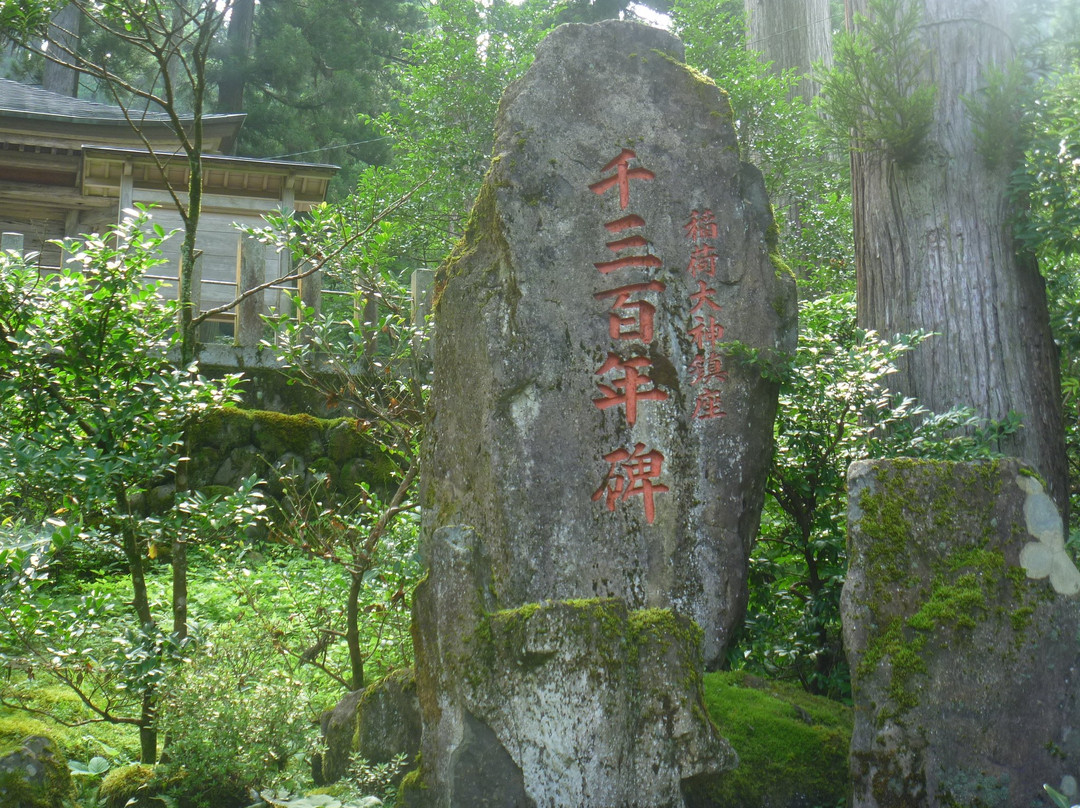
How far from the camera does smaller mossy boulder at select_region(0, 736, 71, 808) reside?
138 inches

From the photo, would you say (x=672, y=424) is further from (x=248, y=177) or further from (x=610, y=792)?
(x=248, y=177)

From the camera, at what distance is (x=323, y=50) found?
16.5 meters

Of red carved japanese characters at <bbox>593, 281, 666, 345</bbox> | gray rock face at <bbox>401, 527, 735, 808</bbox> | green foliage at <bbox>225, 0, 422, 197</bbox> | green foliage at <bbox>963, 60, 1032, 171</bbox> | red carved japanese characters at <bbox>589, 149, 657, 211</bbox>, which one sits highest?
green foliage at <bbox>225, 0, 422, 197</bbox>

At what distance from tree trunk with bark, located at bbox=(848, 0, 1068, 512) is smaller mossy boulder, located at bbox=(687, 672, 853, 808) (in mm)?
1693

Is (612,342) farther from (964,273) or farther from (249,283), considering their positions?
(249,283)

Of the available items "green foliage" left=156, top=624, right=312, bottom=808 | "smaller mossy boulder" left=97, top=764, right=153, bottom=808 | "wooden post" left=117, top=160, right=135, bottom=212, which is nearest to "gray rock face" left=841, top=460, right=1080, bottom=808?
"green foliage" left=156, top=624, right=312, bottom=808

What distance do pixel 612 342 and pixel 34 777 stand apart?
2968 mm

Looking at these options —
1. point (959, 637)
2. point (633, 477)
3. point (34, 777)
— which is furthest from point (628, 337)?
point (34, 777)

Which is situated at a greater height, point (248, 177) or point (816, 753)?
point (248, 177)

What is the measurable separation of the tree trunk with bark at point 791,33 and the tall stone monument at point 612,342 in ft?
22.4

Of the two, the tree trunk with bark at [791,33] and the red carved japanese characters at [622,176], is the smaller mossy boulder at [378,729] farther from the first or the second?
the tree trunk with bark at [791,33]

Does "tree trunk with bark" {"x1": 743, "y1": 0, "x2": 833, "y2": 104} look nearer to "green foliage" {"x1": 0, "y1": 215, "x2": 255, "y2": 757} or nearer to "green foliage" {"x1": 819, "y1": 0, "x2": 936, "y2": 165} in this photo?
"green foliage" {"x1": 819, "y1": 0, "x2": 936, "y2": 165}

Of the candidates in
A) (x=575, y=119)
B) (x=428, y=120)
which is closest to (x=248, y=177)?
(x=428, y=120)

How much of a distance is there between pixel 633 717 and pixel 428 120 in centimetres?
691
